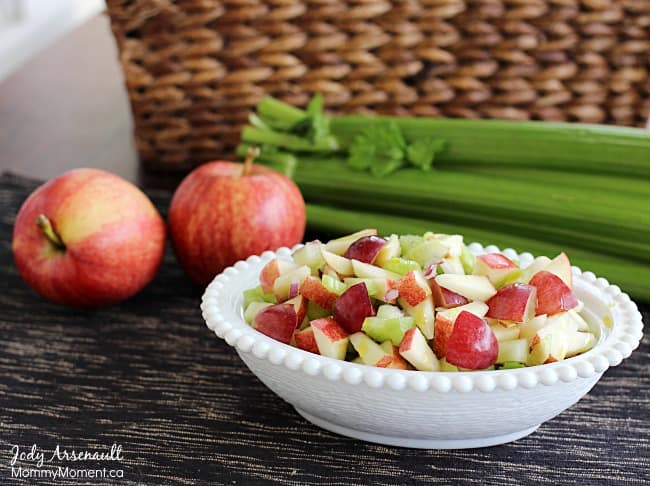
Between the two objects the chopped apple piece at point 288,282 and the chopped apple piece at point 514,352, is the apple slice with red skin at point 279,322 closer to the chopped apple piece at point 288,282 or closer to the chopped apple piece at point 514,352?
the chopped apple piece at point 288,282

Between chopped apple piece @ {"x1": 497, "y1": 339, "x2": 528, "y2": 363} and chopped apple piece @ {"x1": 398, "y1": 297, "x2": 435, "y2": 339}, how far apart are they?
0.22 ft

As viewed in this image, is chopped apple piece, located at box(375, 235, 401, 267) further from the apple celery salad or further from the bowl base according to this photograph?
the bowl base

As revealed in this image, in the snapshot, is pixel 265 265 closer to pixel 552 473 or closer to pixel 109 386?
pixel 109 386

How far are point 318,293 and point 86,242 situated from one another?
41 centimetres

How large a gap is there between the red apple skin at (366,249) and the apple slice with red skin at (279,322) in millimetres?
95

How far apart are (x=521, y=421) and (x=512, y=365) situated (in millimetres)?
64

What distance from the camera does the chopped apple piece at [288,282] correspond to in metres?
0.91

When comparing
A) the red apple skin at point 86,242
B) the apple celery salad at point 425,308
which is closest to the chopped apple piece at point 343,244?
the apple celery salad at point 425,308

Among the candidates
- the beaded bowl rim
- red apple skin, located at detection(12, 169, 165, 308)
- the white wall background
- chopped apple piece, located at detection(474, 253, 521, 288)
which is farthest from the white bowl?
the white wall background

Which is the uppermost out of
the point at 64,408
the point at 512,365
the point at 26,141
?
the point at 512,365

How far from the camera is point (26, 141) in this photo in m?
1.74

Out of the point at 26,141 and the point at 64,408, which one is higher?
the point at 64,408

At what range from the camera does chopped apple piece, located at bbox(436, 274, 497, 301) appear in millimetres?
846

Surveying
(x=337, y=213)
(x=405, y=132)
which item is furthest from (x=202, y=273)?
(x=405, y=132)
